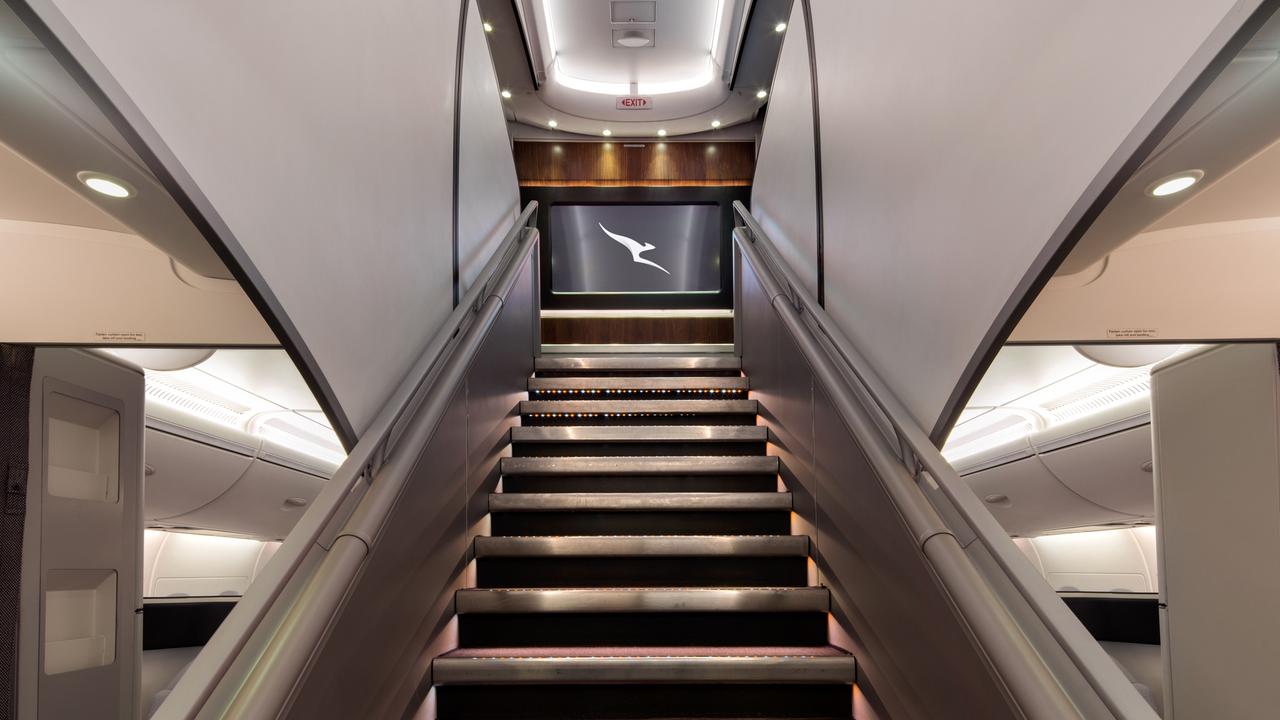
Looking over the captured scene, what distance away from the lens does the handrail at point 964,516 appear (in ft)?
3.52

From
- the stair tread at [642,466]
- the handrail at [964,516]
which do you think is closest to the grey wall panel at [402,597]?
the stair tread at [642,466]

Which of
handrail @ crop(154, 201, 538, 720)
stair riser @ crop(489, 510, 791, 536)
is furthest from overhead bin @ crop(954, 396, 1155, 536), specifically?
handrail @ crop(154, 201, 538, 720)

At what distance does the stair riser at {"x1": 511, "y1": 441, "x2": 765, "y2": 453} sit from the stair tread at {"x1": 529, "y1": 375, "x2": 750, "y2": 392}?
2.14ft

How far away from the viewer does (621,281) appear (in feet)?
24.9

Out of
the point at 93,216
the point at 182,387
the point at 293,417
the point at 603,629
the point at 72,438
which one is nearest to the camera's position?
the point at 93,216

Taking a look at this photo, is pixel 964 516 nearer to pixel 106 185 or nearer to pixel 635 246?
pixel 106 185

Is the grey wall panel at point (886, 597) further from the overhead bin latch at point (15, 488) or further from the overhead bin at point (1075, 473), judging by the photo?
the overhead bin at point (1075, 473)

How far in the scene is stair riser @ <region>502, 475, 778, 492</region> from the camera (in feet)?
10.3

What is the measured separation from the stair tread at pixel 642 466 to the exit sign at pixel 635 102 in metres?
4.71

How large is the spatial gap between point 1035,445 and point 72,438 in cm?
530

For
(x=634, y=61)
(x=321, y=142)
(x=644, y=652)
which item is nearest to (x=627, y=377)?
(x=644, y=652)

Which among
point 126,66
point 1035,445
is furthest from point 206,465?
point 1035,445

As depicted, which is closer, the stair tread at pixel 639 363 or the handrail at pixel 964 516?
the handrail at pixel 964 516

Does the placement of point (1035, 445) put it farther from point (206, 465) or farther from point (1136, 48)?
point (206, 465)
